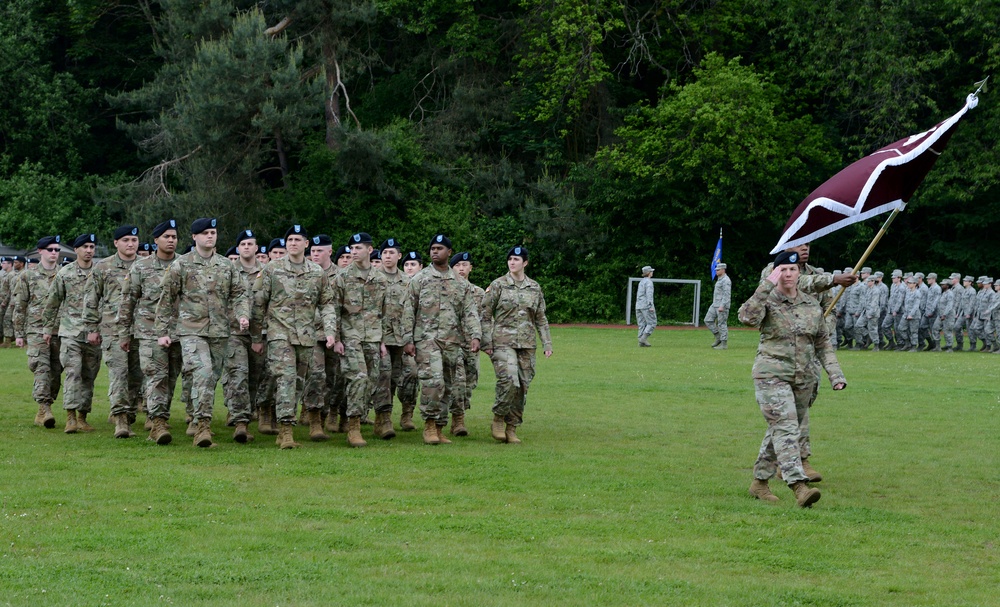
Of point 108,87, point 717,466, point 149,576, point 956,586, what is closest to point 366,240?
point 717,466

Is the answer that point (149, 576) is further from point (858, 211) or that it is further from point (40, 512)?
point (858, 211)

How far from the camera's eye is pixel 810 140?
43281 millimetres

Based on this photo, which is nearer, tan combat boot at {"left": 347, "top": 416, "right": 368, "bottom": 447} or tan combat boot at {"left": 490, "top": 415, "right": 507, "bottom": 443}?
tan combat boot at {"left": 347, "top": 416, "right": 368, "bottom": 447}

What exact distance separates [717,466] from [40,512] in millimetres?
6740

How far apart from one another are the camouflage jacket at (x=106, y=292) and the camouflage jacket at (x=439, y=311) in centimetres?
359

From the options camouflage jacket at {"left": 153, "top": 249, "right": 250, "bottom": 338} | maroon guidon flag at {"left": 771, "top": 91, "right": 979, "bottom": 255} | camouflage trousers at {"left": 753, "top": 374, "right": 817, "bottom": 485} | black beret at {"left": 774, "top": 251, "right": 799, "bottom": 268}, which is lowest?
camouflage trousers at {"left": 753, "top": 374, "right": 817, "bottom": 485}

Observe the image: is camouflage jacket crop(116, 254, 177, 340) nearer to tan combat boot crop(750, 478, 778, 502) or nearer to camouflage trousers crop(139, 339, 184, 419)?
camouflage trousers crop(139, 339, 184, 419)

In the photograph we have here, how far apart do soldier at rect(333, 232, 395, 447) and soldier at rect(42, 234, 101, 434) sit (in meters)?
3.31

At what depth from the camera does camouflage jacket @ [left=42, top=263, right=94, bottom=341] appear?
1445 cm

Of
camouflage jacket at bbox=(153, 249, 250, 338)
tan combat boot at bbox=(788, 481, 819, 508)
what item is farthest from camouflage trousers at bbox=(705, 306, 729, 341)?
tan combat boot at bbox=(788, 481, 819, 508)

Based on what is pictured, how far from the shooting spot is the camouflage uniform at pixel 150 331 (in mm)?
13125

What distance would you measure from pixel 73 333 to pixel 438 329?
4.54 meters

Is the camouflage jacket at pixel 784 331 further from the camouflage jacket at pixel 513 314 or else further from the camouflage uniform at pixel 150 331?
the camouflage uniform at pixel 150 331

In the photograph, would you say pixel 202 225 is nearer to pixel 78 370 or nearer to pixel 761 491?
pixel 78 370
